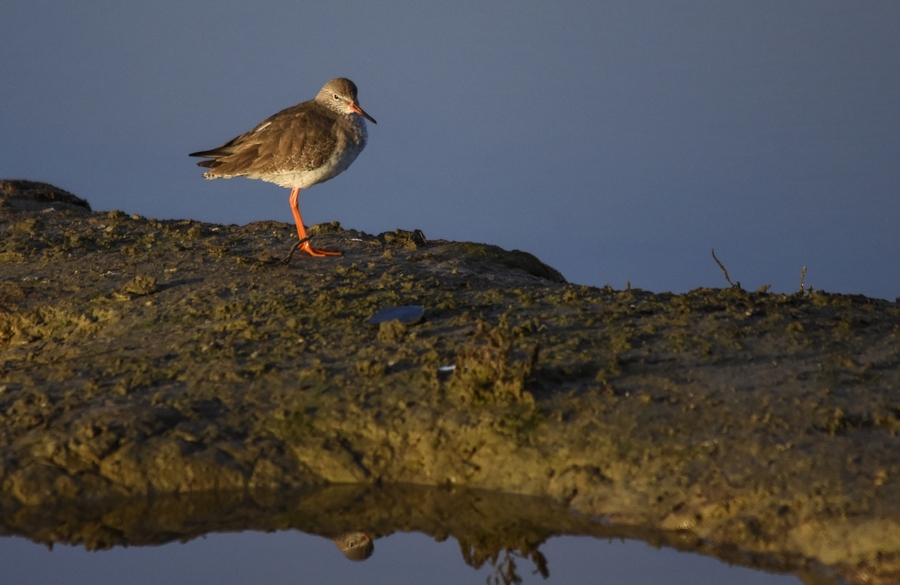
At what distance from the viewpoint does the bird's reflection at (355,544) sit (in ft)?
18.4

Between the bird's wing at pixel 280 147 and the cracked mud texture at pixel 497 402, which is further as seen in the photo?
the bird's wing at pixel 280 147

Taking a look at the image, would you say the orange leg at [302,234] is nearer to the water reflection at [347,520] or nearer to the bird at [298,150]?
the bird at [298,150]

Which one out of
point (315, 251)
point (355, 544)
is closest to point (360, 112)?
point (315, 251)

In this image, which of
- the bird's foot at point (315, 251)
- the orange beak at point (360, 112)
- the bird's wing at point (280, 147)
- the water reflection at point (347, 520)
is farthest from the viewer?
the orange beak at point (360, 112)

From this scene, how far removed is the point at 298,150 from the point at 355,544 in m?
4.96

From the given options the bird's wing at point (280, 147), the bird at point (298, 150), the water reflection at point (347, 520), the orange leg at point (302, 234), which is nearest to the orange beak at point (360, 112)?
the bird at point (298, 150)

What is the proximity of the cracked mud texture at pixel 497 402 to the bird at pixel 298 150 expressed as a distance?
169cm

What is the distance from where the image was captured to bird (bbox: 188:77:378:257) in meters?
9.77

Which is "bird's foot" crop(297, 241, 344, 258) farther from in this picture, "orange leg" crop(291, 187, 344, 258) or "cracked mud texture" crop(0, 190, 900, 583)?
"cracked mud texture" crop(0, 190, 900, 583)

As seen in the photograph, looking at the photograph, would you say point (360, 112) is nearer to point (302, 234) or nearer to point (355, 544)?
point (302, 234)

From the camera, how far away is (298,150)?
384 inches

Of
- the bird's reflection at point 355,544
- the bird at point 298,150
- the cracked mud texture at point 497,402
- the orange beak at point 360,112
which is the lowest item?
the bird's reflection at point 355,544

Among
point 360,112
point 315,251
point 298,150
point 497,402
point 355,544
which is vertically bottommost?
point 355,544

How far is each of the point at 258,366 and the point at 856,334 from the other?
13.6 feet
